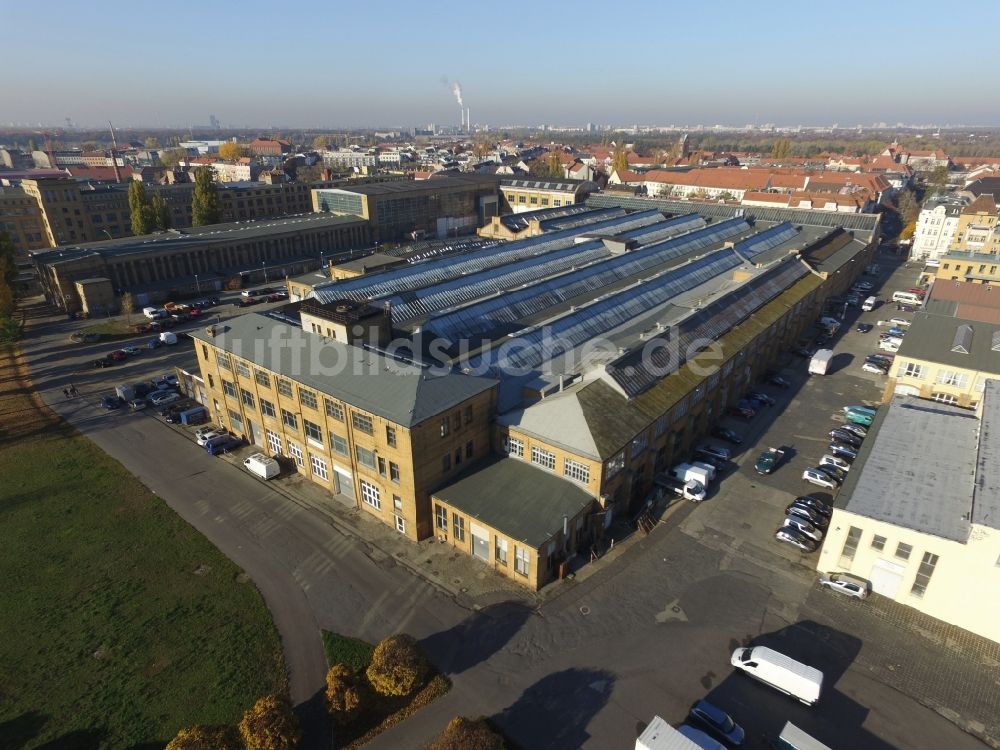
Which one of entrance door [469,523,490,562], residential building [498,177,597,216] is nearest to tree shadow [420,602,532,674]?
entrance door [469,523,490,562]

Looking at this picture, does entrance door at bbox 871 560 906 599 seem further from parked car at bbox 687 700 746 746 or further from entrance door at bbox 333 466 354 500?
entrance door at bbox 333 466 354 500

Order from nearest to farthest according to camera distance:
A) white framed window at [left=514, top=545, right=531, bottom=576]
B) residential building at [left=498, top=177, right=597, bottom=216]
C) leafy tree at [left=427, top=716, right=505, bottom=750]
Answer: leafy tree at [left=427, top=716, right=505, bottom=750], white framed window at [left=514, top=545, right=531, bottom=576], residential building at [left=498, top=177, right=597, bottom=216]

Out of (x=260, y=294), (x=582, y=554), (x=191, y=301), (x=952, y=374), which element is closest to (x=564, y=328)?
(x=582, y=554)

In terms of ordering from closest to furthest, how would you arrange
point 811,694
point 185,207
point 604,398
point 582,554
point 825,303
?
point 811,694, point 582,554, point 604,398, point 825,303, point 185,207

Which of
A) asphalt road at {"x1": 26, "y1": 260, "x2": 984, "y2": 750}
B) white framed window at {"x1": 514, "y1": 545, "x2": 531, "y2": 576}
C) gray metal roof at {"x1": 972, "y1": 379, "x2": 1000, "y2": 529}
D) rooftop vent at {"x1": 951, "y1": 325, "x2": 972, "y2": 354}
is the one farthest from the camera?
rooftop vent at {"x1": 951, "y1": 325, "x2": 972, "y2": 354}

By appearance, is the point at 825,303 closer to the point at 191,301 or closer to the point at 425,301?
the point at 425,301

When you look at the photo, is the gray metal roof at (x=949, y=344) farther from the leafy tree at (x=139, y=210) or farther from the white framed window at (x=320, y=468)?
the leafy tree at (x=139, y=210)

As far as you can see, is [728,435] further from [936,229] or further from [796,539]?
[936,229]
